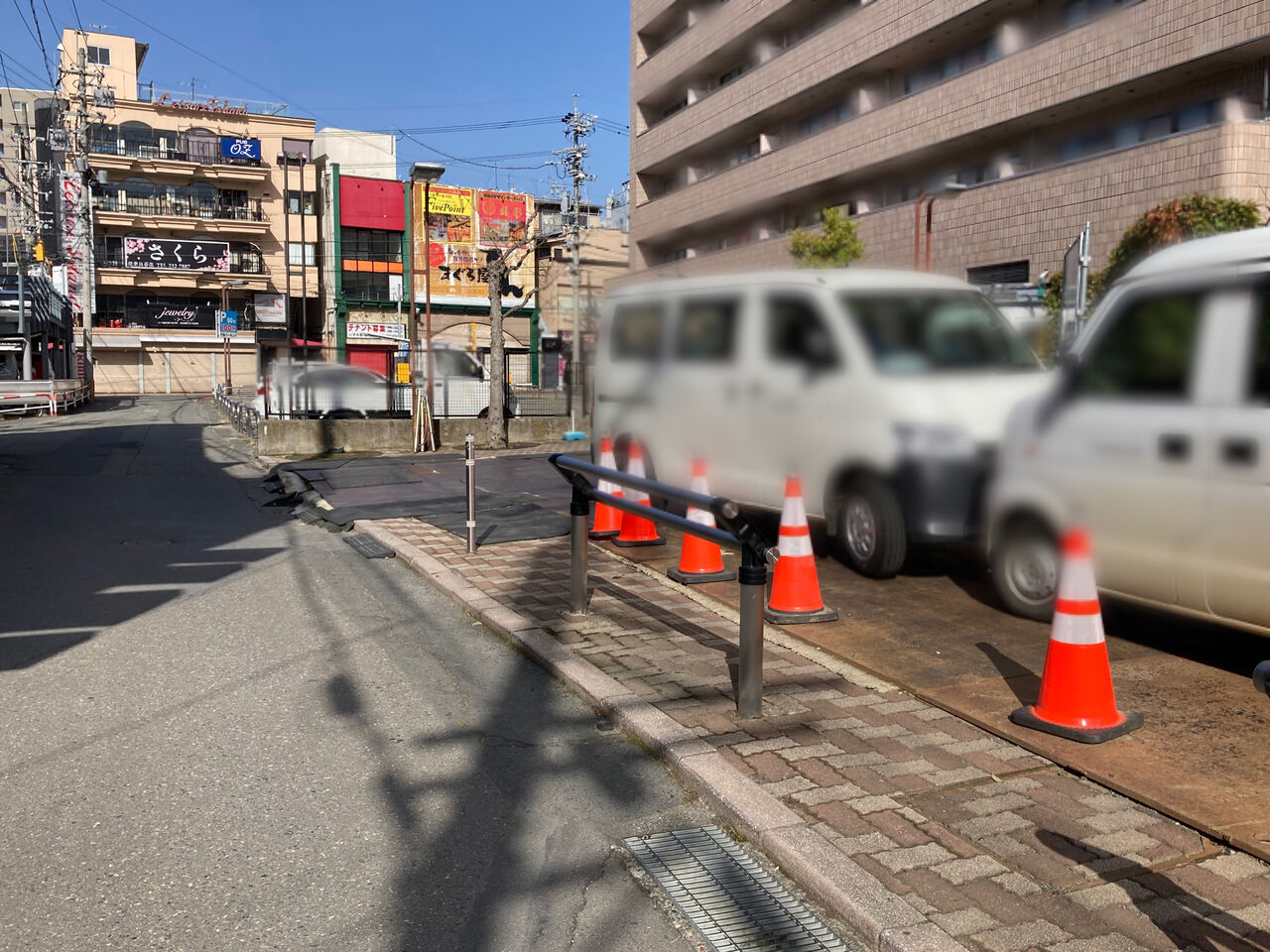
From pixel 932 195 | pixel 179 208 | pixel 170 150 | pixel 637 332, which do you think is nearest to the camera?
pixel 637 332

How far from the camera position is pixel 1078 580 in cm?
403

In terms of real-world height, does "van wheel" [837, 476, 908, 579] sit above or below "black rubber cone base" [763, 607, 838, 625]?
above

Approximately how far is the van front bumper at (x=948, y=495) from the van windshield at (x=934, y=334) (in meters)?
0.60

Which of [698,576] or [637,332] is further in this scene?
[637,332]

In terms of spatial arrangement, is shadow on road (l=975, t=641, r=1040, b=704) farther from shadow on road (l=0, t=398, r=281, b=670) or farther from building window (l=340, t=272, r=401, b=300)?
building window (l=340, t=272, r=401, b=300)

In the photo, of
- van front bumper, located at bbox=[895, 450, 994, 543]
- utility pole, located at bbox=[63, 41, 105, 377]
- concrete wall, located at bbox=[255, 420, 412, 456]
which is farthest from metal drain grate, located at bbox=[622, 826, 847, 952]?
utility pole, located at bbox=[63, 41, 105, 377]

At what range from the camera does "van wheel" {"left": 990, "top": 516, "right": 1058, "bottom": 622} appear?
18.0 ft

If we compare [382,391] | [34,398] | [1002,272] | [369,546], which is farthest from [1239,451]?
[34,398]

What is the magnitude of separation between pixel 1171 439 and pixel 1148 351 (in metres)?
0.47

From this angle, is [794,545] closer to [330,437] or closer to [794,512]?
[794,512]

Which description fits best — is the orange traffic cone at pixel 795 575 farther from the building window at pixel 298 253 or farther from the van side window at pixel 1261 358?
the building window at pixel 298 253

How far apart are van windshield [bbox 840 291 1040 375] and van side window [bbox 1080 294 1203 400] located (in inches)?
56.5

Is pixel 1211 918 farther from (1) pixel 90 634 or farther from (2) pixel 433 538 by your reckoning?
(2) pixel 433 538

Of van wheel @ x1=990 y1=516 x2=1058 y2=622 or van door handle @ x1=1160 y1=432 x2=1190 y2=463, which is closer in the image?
van door handle @ x1=1160 y1=432 x2=1190 y2=463
